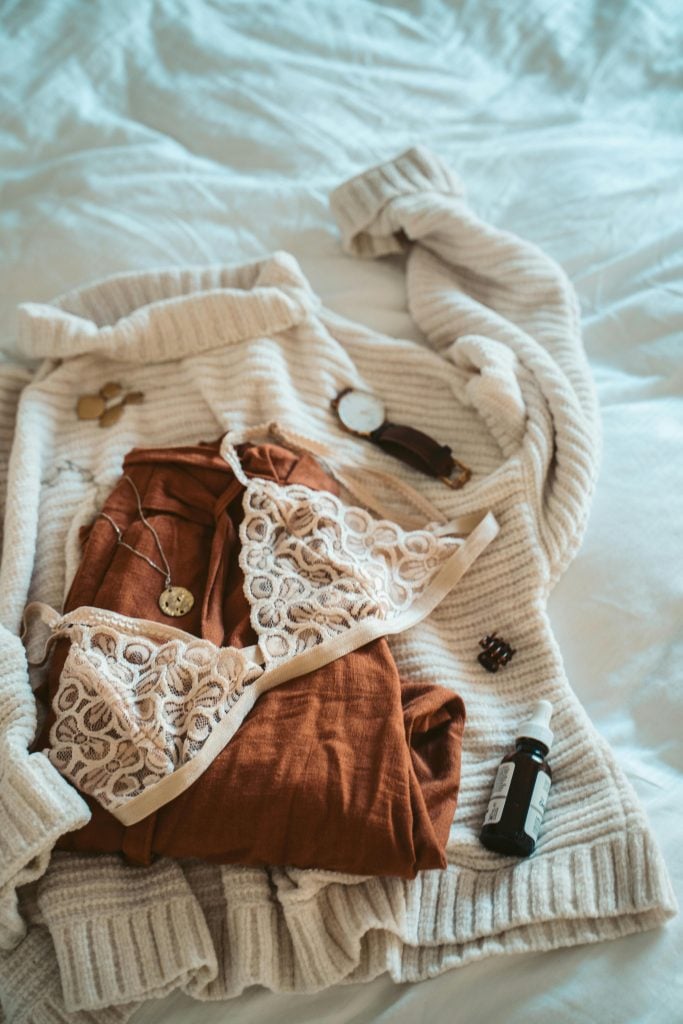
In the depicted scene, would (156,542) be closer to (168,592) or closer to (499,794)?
(168,592)

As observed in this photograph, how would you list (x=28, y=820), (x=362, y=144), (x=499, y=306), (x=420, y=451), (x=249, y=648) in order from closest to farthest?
1. (x=28, y=820)
2. (x=249, y=648)
3. (x=420, y=451)
4. (x=499, y=306)
5. (x=362, y=144)

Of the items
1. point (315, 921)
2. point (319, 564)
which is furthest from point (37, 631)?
point (315, 921)

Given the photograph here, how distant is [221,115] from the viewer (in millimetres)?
1389

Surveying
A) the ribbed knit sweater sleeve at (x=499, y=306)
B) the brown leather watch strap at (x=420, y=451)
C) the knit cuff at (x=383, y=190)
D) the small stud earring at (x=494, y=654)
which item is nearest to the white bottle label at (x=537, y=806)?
the small stud earring at (x=494, y=654)

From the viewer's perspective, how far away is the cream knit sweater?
805 millimetres

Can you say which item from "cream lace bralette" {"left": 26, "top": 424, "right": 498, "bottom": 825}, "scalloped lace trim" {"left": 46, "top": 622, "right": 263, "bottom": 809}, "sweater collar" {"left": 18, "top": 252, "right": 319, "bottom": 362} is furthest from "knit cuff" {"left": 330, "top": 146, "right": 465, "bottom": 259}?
"scalloped lace trim" {"left": 46, "top": 622, "right": 263, "bottom": 809}

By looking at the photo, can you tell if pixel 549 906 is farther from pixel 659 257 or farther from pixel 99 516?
pixel 659 257

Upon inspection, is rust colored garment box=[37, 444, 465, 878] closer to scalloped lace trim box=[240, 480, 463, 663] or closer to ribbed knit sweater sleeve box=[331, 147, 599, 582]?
scalloped lace trim box=[240, 480, 463, 663]

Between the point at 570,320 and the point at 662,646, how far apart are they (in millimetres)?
464

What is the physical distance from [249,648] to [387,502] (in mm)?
296

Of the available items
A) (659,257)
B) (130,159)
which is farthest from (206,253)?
(659,257)

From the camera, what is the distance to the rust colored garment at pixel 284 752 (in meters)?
0.79

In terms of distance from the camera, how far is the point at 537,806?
86 centimetres

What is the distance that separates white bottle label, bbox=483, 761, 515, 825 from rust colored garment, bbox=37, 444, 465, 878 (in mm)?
50
